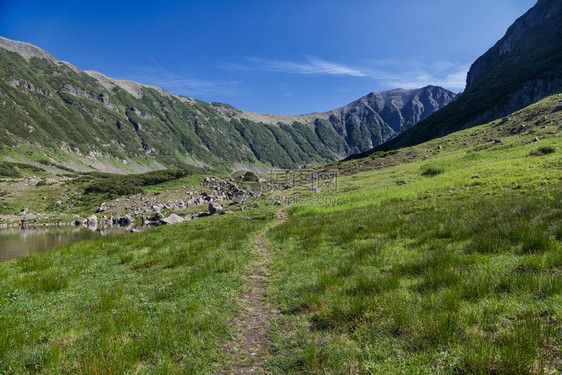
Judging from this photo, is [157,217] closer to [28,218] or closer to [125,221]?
[125,221]

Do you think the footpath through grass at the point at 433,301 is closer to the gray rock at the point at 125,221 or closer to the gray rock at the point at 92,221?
the gray rock at the point at 125,221

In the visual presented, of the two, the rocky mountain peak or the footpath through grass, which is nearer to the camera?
the footpath through grass

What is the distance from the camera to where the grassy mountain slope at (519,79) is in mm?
102688

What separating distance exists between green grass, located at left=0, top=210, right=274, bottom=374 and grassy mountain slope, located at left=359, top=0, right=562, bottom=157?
137 meters

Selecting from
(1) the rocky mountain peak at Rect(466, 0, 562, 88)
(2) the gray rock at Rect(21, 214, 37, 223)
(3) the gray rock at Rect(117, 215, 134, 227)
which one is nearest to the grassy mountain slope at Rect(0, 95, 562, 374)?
(3) the gray rock at Rect(117, 215, 134, 227)

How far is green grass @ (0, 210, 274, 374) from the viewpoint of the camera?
447cm

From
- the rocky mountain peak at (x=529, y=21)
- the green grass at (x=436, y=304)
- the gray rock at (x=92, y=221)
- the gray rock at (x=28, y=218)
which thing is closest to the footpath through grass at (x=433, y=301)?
the green grass at (x=436, y=304)

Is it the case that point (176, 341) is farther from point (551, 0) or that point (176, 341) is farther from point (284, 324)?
point (551, 0)

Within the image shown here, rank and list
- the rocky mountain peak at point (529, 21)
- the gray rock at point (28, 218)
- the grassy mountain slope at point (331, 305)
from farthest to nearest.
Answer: the rocky mountain peak at point (529, 21)
the gray rock at point (28, 218)
the grassy mountain slope at point (331, 305)

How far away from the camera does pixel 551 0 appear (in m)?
163

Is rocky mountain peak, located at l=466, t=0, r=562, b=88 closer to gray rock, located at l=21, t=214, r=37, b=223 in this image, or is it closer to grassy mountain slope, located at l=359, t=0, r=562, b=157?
grassy mountain slope, located at l=359, t=0, r=562, b=157

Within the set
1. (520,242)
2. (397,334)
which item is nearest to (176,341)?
(397,334)

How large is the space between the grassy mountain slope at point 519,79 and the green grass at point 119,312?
449 feet

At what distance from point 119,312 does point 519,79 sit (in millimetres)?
169114
